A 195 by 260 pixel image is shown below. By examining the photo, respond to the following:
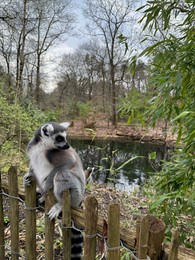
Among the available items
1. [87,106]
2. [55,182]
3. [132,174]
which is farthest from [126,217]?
[87,106]

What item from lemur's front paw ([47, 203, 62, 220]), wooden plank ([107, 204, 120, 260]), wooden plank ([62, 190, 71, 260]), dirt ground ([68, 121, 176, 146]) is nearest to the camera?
wooden plank ([107, 204, 120, 260])

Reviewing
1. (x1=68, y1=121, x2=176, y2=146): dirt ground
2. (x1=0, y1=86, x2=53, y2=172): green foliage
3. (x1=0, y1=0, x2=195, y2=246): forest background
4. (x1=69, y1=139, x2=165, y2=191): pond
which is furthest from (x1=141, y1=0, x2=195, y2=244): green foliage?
(x1=68, y1=121, x2=176, y2=146): dirt ground

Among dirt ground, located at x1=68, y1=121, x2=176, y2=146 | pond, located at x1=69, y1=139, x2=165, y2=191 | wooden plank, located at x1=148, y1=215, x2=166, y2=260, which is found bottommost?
pond, located at x1=69, y1=139, x2=165, y2=191

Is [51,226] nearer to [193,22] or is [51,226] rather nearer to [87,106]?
[193,22]

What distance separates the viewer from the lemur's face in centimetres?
167

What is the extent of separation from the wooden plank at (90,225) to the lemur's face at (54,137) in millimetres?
651

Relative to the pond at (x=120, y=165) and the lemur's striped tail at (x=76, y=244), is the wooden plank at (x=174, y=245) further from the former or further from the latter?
the pond at (x=120, y=165)

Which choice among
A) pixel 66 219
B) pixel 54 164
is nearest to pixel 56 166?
pixel 54 164

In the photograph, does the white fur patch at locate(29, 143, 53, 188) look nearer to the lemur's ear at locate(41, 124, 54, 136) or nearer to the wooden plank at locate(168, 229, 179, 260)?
the lemur's ear at locate(41, 124, 54, 136)

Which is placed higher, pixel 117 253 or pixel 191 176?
pixel 191 176

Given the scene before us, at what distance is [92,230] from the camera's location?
1.09 m

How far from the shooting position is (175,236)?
2.55 feet

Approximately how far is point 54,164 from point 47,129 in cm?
25

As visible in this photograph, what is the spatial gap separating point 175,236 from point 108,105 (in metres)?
18.9
